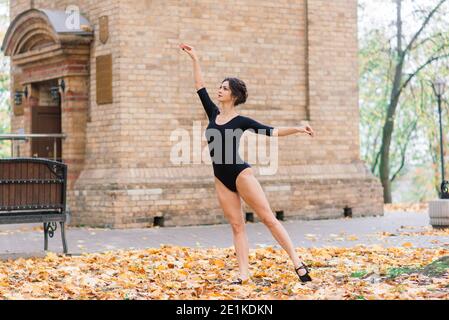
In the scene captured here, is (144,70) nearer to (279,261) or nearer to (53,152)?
(53,152)

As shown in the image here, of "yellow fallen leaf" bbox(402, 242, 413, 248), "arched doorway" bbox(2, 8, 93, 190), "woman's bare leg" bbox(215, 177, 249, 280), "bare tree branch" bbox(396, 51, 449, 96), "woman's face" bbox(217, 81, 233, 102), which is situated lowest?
"yellow fallen leaf" bbox(402, 242, 413, 248)

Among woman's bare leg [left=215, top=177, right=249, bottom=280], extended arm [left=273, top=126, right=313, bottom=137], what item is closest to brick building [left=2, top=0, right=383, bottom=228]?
woman's bare leg [left=215, top=177, right=249, bottom=280]

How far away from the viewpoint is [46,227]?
41.0 ft

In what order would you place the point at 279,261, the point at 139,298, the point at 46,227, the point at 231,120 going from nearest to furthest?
the point at 139,298 → the point at 231,120 → the point at 279,261 → the point at 46,227

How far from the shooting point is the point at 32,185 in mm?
11953

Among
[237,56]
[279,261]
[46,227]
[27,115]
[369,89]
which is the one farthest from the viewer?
[369,89]


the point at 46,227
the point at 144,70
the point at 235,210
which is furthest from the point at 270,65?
the point at 235,210

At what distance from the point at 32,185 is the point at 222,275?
11.7 ft

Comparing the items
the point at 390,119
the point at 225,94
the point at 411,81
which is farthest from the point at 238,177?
the point at 411,81

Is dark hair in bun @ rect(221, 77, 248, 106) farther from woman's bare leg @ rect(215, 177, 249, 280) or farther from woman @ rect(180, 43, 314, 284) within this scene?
woman's bare leg @ rect(215, 177, 249, 280)

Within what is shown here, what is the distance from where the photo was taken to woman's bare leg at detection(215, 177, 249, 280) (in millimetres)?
8852

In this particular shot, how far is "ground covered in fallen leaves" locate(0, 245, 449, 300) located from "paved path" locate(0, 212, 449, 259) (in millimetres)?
1240

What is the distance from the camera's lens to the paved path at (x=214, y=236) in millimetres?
13344

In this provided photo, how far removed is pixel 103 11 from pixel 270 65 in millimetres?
3781
